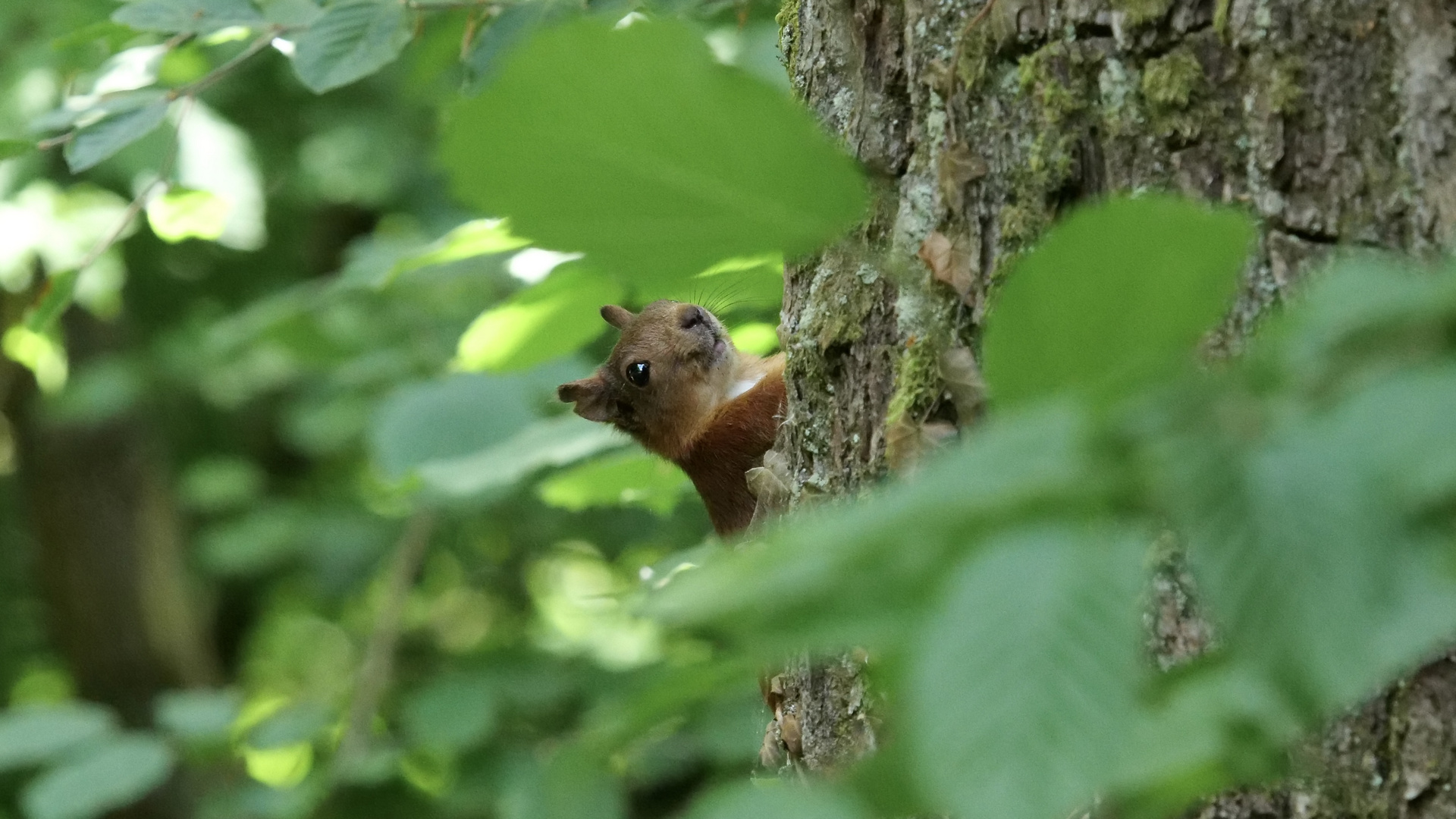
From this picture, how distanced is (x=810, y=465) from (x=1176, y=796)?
801 mm

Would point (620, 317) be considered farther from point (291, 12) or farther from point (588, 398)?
point (291, 12)

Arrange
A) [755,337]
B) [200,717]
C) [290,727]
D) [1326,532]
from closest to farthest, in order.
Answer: [1326,532] → [755,337] → [290,727] → [200,717]

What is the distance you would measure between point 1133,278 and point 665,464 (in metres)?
2.39

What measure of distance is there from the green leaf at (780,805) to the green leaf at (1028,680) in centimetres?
10

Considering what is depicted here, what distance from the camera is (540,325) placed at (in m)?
2.07

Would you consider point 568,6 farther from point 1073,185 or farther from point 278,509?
point 278,509

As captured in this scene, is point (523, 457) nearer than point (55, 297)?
No

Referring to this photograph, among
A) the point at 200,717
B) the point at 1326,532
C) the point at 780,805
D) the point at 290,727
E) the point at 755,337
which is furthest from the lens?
the point at 200,717

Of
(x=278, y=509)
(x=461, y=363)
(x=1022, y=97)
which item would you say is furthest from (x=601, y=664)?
(x=1022, y=97)

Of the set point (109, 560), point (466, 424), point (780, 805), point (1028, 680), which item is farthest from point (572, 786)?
point (109, 560)

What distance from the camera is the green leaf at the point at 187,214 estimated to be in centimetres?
202

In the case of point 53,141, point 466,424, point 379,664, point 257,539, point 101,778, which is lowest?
point 257,539

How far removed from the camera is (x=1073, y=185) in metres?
1.00

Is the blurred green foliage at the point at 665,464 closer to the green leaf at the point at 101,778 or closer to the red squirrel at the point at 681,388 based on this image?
the green leaf at the point at 101,778
